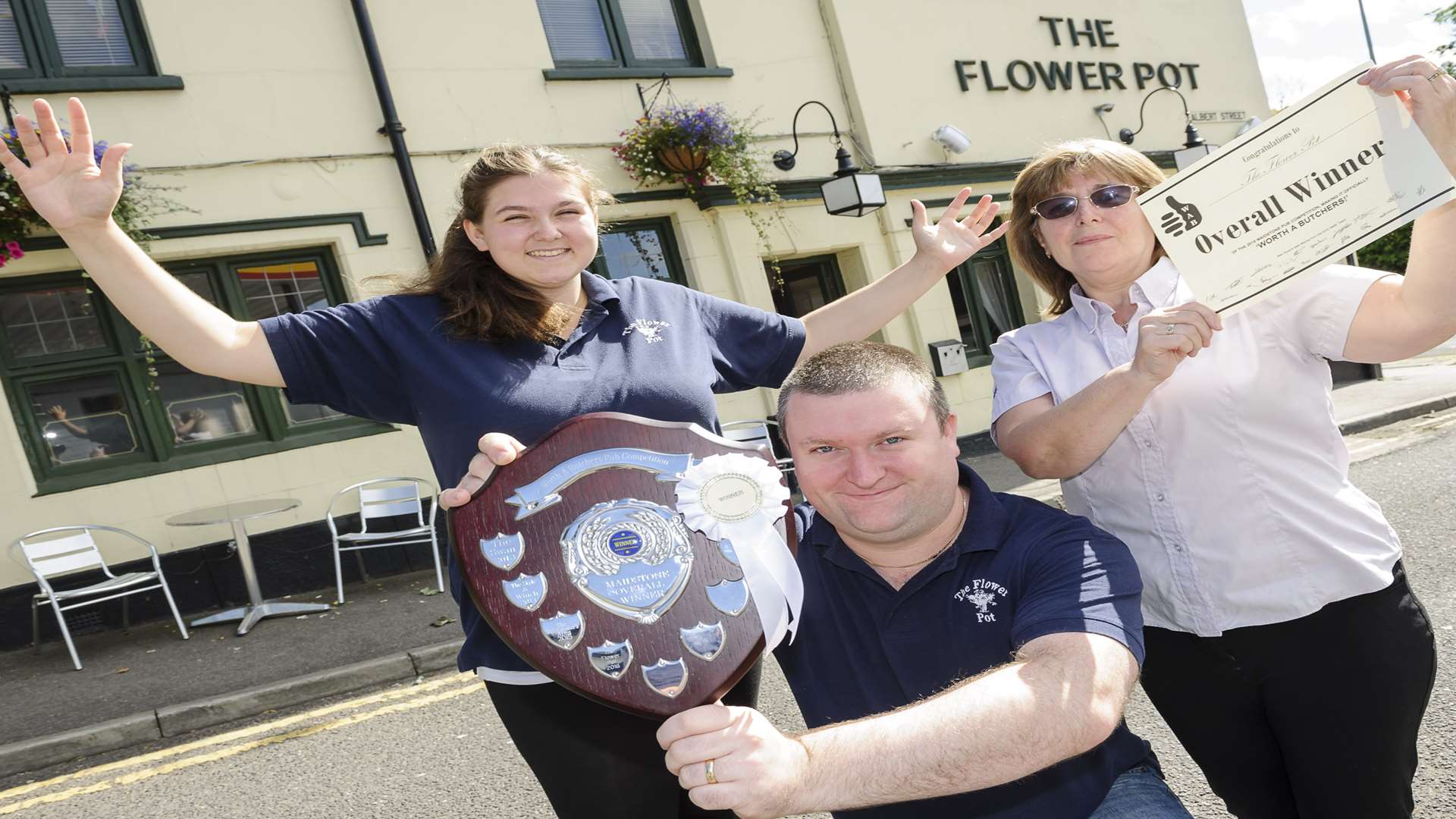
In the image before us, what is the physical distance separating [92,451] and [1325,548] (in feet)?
25.8

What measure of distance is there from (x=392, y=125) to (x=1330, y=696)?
306 inches

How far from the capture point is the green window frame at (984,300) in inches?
436

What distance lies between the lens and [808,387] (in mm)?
1650

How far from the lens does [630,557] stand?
1351 mm

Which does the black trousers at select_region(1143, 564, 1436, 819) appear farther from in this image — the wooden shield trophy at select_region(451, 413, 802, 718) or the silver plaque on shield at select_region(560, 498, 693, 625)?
the silver plaque on shield at select_region(560, 498, 693, 625)

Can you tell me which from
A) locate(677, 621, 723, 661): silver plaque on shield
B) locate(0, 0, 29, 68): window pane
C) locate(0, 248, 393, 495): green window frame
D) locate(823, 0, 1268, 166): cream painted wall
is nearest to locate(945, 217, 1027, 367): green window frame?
locate(823, 0, 1268, 166): cream painted wall

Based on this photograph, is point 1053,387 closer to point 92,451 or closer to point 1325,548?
point 1325,548

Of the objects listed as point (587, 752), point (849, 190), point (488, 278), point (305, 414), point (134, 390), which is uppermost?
point (849, 190)

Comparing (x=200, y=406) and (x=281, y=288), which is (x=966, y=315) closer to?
(x=281, y=288)

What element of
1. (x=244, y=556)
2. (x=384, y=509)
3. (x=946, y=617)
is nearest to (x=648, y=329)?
(x=946, y=617)

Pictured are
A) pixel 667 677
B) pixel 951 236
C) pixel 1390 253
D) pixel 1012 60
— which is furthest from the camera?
pixel 1390 253

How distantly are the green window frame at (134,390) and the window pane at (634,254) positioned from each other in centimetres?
254

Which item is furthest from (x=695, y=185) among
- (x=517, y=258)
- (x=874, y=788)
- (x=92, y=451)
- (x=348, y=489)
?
(x=874, y=788)

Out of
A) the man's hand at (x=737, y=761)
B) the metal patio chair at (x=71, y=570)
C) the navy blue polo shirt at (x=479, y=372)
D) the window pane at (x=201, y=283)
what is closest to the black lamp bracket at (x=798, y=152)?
the window pane at (x=201, y=283)
